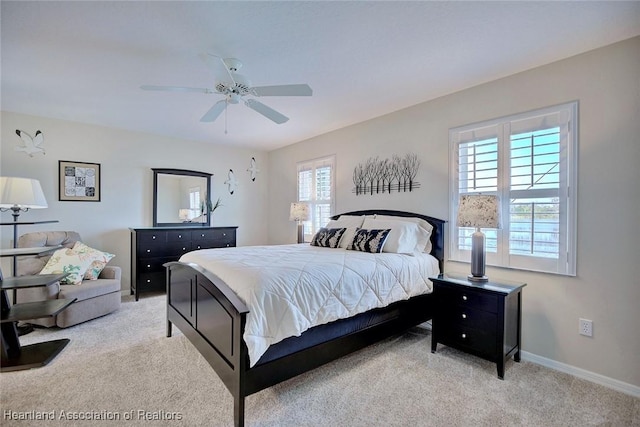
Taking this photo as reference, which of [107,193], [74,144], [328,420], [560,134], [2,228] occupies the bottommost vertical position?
[328,420]

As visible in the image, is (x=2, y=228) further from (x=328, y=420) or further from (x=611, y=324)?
(x=611, y=324)

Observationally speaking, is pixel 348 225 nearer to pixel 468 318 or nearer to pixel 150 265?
pixel 468 318

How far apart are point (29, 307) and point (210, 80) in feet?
8.44

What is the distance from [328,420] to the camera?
185cm

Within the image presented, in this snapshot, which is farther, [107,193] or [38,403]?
[107,193]

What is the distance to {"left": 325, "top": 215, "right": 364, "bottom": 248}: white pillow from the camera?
355cm

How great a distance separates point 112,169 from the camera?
454 centimetres

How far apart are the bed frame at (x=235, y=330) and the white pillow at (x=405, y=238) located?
508 mm

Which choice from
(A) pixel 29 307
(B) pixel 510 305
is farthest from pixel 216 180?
(B) pixel 510 305

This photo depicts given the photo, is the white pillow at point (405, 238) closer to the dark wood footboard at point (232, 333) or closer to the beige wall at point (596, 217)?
the dark wood footboard at point (232, 333)

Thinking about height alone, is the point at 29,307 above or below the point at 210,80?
below

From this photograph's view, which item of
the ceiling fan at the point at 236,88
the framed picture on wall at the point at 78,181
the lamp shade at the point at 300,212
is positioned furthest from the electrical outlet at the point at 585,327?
the framed picture on wall at the point at 78,181

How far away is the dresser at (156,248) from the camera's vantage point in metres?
4.30

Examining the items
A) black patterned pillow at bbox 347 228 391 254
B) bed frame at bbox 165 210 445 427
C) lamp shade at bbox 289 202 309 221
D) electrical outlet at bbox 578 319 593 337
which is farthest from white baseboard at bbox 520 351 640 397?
lamp shade at bbox 289 202 309 221
